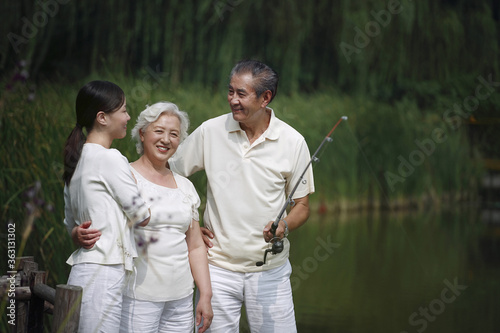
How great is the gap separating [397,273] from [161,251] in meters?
4.22

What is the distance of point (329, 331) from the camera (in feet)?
15.0

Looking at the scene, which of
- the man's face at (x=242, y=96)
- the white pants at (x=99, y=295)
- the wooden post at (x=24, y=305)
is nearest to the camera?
the white pants at (x=99, y=295)

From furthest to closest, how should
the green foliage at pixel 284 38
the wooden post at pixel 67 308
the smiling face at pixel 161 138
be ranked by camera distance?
the green foliage at pixel 284 38, the smiling face at pixel 161 138, the wooden post at pixel 67 308

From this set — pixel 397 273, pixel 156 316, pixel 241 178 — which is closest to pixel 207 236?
pixel 241 178

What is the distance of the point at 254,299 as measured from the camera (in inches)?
98.7

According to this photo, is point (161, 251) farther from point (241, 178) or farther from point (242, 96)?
point (242, 96)

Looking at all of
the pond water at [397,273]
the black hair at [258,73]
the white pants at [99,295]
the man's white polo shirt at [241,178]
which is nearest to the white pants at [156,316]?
the white pants at [99,295]

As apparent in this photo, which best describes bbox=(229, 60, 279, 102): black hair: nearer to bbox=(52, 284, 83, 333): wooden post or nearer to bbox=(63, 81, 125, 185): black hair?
bbox=(63, 81, 125, 185): black hair

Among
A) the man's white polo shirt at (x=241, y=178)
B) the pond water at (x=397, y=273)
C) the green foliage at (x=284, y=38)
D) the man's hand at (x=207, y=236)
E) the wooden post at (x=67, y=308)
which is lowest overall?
the pond water at (x=397, y=273)

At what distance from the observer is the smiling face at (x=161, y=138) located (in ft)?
7.63

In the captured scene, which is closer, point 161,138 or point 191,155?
point 161,138

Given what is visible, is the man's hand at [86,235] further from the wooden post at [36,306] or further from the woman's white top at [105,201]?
the wooden post at [36,306]

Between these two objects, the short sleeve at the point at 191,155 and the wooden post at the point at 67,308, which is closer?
the wooden post at the point at 67,308

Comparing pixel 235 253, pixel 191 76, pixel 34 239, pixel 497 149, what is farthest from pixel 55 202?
pixel 497 149
